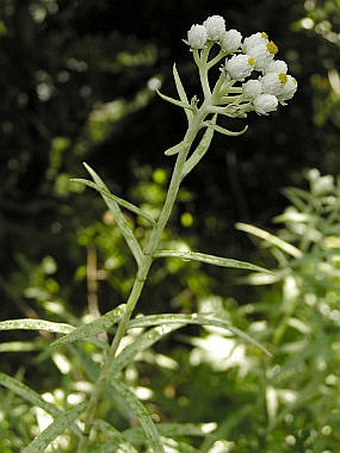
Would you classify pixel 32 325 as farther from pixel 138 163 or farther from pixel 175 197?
pixel 138 163

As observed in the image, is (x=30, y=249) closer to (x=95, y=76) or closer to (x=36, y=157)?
(x=36, y=157)

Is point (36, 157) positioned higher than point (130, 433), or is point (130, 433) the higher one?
point (130, 433)

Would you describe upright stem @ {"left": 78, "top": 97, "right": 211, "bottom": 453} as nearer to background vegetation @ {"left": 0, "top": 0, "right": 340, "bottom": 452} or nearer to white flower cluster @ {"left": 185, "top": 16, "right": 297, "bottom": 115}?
white flower cluster @ {"left": 185, "top": 16, "right": 297, "bottom": 115}

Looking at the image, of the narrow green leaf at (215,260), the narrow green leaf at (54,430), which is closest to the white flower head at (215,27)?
the narrow green leaf at (215,260)

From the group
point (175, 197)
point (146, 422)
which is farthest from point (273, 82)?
point (146, 422)

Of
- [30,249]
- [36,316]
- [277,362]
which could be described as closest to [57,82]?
[30,249]

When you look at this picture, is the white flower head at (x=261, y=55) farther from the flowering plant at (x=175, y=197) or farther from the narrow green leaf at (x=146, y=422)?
the narrow green leaf at (x=146, y=422)

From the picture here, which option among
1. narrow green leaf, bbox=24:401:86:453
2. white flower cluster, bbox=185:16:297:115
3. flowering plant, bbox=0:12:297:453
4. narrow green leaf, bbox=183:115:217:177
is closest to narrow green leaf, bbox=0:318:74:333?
flowering plant, bbox=0:12:297:453
